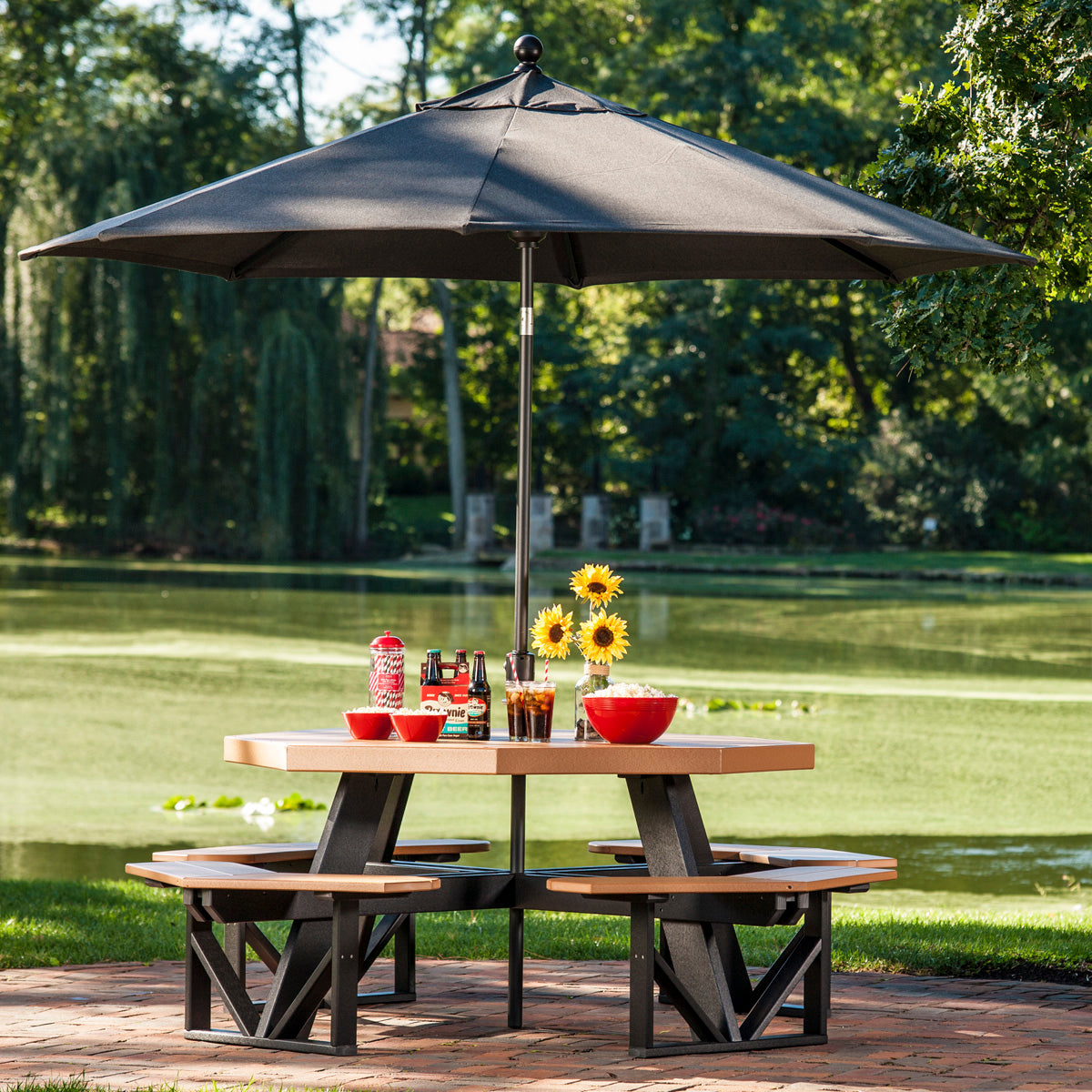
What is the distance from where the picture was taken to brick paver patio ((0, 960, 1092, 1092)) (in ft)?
12.0

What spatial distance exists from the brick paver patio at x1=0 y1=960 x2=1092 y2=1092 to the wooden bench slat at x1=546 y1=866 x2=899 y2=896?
407 mm

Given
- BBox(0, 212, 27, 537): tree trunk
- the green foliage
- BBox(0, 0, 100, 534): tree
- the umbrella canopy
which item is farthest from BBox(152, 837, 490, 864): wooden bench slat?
BBox(0, 0, 100, 534): tree

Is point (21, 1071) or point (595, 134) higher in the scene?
point (595, 134)

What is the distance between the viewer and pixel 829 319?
141 ft

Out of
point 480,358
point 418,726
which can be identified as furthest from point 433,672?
point 480,358

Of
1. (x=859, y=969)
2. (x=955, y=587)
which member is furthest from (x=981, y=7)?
(x=955, y=587)

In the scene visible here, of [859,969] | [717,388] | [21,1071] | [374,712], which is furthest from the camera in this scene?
[717,388]

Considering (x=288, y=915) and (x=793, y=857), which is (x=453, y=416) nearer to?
(x=793, y=857)

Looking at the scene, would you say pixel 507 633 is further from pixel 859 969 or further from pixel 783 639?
pixel 859 969

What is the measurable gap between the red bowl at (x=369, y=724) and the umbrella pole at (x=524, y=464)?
17.0 inches

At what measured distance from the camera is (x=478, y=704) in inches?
163

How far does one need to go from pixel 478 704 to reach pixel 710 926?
825mm

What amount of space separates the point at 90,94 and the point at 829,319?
19757 mm

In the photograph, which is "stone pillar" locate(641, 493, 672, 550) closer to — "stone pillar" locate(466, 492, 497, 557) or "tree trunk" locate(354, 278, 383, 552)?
"stone pillar" locate(466, 492, 497, 557)
